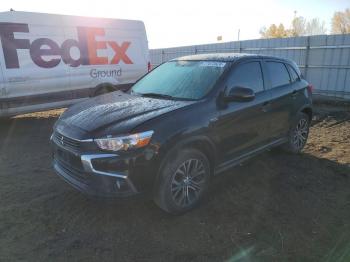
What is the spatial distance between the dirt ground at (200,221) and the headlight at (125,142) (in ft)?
1.75

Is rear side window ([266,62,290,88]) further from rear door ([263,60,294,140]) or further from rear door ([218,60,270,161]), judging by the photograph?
rear door ([218,60,270,161])

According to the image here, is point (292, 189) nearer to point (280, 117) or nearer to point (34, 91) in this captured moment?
point (280, 117)

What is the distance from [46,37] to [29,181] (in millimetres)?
4282

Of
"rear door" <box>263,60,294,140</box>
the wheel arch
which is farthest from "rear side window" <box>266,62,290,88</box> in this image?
the wheel arch

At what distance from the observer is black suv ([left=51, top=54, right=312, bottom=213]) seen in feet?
10.3

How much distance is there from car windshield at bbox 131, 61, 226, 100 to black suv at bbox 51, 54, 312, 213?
0.01 m

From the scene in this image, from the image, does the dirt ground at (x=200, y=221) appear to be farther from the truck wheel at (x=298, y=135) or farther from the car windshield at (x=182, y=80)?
the car windshield at (x=182, y=80)

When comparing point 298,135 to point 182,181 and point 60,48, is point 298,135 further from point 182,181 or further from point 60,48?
point 60,48

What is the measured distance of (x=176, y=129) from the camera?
11.0 feet

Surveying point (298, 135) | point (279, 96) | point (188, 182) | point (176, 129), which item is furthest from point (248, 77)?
point (298, 135)

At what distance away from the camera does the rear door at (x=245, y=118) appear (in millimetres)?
3959

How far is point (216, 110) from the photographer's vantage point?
380 centimetres

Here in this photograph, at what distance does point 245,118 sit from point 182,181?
1.29m

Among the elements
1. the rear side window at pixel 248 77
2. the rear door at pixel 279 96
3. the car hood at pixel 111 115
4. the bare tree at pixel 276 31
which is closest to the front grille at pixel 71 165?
the car hood at pixel 111 115
